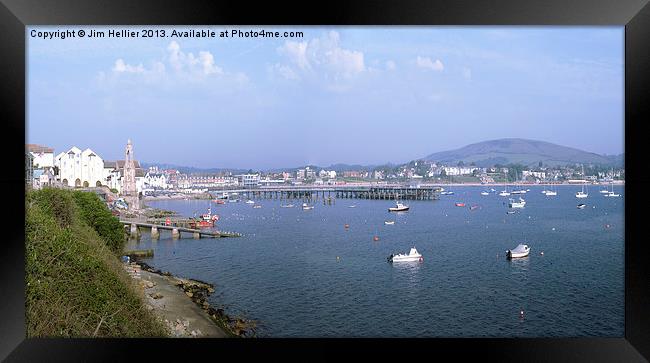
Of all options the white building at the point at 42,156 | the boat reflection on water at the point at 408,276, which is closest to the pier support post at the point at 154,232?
the white building at the point at 42,156

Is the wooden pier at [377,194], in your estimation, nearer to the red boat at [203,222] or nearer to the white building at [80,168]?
the red boat at [203,222]

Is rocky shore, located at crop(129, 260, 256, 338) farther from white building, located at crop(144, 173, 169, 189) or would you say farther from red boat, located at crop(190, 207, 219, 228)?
red boat, located at crop(190, 207, 219, 228)

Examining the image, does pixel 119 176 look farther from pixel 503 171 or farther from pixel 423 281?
pixel 503 171

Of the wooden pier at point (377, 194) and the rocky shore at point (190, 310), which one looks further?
the wooden pier at point (377, 194)

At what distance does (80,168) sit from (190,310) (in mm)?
5006

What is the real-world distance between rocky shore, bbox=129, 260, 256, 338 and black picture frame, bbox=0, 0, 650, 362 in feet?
9.91

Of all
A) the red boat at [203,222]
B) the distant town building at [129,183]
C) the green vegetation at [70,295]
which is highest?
the distant town building at [129,183]

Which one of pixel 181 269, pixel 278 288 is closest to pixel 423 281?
pixel 278 288

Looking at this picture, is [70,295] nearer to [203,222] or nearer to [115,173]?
[115,173]

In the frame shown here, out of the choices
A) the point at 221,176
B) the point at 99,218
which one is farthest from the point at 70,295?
the point at 221,176

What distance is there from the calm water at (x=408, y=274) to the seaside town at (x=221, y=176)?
4.11 ft

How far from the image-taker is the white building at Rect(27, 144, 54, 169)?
31.4 feet
